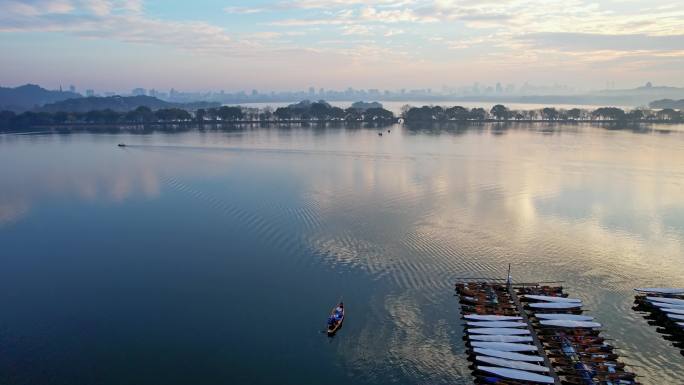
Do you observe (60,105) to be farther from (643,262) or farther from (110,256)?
(643,262)

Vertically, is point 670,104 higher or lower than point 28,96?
lower

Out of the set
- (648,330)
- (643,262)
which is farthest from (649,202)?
(648,330)

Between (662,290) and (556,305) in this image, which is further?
(662,290)

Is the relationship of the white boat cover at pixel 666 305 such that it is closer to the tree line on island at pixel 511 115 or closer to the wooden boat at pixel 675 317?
the wooden boat at pixel 675 317

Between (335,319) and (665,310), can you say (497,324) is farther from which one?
(665,310)

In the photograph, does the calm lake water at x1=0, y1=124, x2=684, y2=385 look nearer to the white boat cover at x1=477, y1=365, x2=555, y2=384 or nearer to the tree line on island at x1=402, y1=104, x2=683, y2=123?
the white boat cover at x1=477, y1=365, x2=555, y2=384

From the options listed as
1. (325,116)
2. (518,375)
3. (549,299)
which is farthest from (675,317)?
(325,116)

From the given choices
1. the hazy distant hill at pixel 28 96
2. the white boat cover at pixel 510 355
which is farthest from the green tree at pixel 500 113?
the hazy distant hill at pixel 28 96
